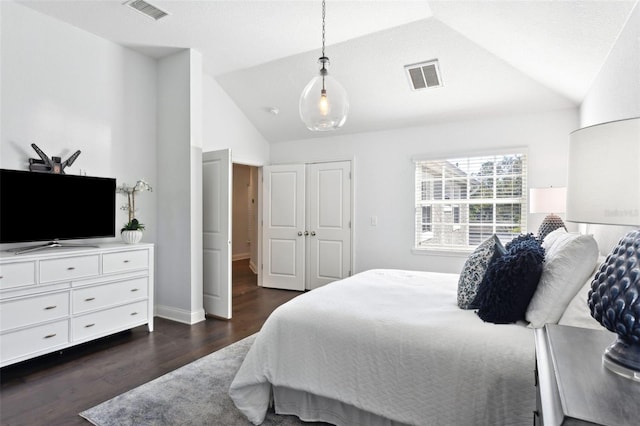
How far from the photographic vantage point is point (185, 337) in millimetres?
3393

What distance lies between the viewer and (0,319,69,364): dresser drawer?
255 cm

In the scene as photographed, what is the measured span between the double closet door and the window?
1.07 m

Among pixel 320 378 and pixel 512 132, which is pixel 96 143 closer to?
pixel 320 378

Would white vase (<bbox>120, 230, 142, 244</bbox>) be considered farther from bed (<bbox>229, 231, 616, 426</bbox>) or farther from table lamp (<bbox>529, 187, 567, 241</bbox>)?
table lamp (<bbox>529, 187, 567, 241</bbox>)

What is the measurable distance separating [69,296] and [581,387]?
3.35m

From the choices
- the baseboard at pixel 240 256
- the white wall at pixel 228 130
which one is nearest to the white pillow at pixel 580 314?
the white wall at pixel 228 130

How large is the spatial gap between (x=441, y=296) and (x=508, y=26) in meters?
2.11

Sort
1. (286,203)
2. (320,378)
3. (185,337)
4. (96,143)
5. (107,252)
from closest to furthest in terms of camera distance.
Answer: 1. (320,378)
2. (107,252)
3. (185,337)
4. (96,143)
5. (286,203)

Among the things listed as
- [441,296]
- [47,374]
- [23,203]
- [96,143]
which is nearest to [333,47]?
[96,143]

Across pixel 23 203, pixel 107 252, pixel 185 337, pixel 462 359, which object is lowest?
pixel 185 337

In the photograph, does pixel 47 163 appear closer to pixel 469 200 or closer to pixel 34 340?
pixel 34 340

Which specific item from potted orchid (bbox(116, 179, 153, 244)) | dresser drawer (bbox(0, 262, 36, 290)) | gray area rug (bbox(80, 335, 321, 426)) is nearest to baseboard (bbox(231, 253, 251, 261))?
potted orchid (bbox(116, 179, 153, 244))

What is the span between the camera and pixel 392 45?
12.0 feet

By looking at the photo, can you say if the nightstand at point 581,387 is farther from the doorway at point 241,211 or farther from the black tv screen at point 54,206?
the doorway at point 241,211
